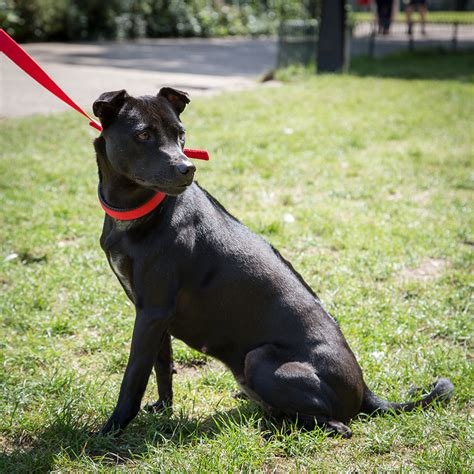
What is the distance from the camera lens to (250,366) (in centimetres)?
309

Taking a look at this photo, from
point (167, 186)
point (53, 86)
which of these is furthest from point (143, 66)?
point (167, 186)

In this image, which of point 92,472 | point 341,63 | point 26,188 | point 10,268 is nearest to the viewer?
point 92,472

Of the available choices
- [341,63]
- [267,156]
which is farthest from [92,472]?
[341,63]

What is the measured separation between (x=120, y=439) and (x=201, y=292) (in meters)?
0.79

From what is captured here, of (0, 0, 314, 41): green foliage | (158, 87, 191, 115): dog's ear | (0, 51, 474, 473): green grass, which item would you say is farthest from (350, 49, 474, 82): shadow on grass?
(158, 87, 191, 115): dog's ear

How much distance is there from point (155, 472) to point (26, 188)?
4.76 meters

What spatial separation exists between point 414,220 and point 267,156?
7.81 feet

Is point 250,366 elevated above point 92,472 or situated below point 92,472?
above

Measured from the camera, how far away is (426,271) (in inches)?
208

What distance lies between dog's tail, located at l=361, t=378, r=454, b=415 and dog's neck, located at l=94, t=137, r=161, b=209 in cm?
148

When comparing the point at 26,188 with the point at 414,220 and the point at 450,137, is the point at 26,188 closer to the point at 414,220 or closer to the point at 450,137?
the point at 414,220

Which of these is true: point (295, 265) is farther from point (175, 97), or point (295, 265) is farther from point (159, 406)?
point (175, 97)

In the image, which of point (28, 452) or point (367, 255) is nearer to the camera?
point (28, 452)

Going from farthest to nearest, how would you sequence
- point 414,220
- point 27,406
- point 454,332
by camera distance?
point 414,220
point 454,332
point 27,406
